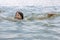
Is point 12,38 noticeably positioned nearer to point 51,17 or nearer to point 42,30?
point 42,30

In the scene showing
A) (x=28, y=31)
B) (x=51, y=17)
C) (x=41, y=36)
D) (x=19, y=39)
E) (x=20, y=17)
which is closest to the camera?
(x=19, y=39)

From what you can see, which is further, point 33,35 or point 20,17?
point 20,17

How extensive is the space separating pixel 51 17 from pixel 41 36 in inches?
239

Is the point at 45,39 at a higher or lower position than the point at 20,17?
lower

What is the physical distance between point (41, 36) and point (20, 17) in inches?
178

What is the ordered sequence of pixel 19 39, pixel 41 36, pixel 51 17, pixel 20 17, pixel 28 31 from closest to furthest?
1. pixel 19 39
2. pixel 41 36
3. pixel 28 31
4. pixel 20 17
5. pixel 51 17

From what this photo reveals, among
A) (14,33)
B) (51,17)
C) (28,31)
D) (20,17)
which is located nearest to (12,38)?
(14,33)

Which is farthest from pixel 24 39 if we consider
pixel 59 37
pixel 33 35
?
pixel 59 37

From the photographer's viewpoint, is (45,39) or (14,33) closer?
(45,39)

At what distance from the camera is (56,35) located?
9.16m

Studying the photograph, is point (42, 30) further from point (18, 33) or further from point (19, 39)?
point (19, 39)

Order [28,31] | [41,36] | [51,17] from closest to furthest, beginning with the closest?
[41,36]
[28,31]
[51,17]

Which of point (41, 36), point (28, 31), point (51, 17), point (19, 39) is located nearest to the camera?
point (19, 39)

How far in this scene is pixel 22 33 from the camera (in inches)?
373
